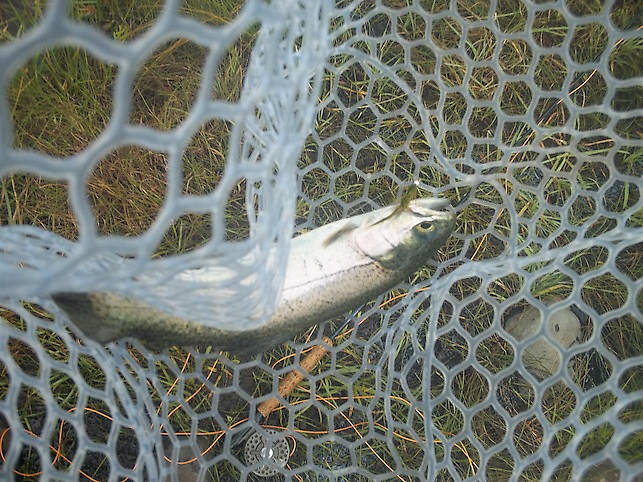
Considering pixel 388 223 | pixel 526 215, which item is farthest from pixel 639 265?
pixel 388 223

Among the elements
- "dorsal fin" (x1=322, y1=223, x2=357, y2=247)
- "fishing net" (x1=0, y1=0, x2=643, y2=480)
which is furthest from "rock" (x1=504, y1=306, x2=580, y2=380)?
"dorsal fin" (x1=322, y1=223, x2=357, y2=247)

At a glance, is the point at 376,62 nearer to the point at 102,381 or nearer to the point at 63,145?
the point at 63,145

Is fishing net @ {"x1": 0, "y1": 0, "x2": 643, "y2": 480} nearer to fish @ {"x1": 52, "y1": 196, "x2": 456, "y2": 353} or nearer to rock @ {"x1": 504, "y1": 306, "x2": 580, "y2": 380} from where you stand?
rock @ {"x1": 504, "y1": 306, "x2": 580, "y2": 380}

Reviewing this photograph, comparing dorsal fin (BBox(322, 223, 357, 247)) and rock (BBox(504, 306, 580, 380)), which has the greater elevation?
dorsal fin (BBox(322, 223, 357, 247))

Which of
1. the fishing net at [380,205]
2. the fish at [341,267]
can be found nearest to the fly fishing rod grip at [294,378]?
the fishing net at [380,205]

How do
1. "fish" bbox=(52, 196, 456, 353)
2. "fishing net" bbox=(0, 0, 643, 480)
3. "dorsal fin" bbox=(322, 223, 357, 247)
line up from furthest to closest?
"fishing net" bbox=(0, 0, 643, 480) → "dorsal fin" bbox=(322, 223, 357, 247) → "fish" bbox=(52, 196, 456, 353)

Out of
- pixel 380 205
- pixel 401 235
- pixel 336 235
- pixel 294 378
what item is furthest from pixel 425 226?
pixel 294 378

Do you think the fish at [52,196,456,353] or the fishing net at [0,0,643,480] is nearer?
the fish at [52,196,456,353]

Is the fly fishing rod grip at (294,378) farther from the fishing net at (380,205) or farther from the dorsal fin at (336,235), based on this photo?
the dorsal fin at (336,235)
